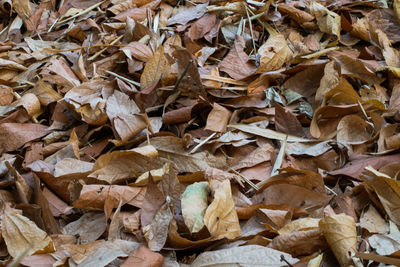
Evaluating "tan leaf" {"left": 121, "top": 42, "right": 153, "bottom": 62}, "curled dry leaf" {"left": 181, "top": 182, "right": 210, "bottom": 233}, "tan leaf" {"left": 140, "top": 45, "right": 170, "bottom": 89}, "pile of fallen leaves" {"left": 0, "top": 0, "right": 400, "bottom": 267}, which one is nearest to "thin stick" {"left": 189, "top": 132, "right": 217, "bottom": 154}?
"pile of fallen leaves" {"left": 0, "top": 0, "right": 400, "bottom": 267}

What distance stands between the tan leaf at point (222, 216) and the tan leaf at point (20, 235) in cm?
33

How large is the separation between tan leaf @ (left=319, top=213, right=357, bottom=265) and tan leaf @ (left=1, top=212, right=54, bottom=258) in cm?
56

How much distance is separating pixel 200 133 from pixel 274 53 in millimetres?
380

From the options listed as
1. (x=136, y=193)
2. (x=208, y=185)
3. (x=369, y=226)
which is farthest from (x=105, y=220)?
(x=369, y=226)

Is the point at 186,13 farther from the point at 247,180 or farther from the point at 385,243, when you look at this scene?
the point at 385,243

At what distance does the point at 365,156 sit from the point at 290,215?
0.94 ft

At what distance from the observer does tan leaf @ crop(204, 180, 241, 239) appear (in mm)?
911

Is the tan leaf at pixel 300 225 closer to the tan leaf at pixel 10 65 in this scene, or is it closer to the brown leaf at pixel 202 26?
the brown leaf at pixel 202 26

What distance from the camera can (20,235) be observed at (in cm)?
92

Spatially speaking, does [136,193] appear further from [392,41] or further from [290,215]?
[392,41]

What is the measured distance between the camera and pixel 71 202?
104 cm

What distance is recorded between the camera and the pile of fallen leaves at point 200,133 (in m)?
0.91

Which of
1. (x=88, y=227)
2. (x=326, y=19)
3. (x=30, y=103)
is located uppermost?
(x=326, y=19)

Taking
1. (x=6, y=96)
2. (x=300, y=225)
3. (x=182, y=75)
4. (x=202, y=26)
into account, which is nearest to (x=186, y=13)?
(x=202, y=26)
